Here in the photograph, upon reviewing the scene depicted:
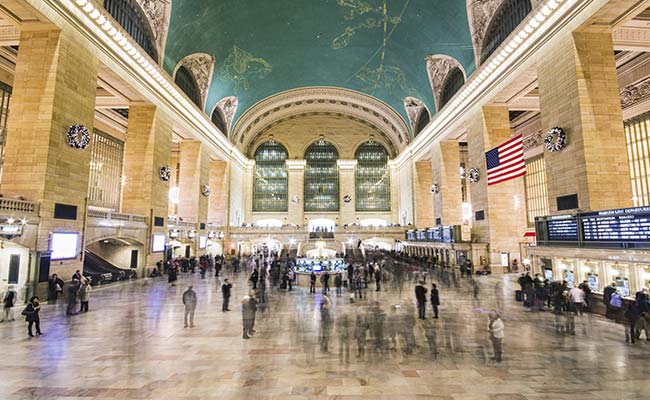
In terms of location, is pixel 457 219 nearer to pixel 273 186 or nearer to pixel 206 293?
pixel 206 293

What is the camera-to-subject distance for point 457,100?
814 inches

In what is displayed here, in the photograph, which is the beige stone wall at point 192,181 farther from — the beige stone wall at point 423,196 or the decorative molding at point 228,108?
the beige stone wall at point 423,196

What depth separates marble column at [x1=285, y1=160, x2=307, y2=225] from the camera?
38.4 m

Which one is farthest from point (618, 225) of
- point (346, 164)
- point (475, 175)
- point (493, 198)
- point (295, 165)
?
point (295, 165)

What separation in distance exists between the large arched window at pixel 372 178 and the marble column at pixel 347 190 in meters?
0.98

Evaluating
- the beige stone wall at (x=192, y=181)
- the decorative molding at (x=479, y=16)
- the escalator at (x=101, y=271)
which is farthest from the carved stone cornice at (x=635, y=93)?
the escalator at (x=101, y=271)

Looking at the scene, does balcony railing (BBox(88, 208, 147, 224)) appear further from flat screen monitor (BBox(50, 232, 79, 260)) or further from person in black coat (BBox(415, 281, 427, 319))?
person in black coat (BBox(415, 281, 427, 319))

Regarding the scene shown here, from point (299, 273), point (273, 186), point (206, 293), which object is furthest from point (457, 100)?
point (273, 186)

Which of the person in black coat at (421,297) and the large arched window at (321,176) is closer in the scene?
the person in black coat at (421,297)

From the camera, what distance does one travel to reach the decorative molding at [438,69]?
2139 centimetres

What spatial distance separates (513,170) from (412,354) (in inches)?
449

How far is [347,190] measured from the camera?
38.9 m

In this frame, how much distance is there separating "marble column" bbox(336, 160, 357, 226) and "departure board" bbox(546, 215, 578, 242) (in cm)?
2781

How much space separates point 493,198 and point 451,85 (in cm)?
893
